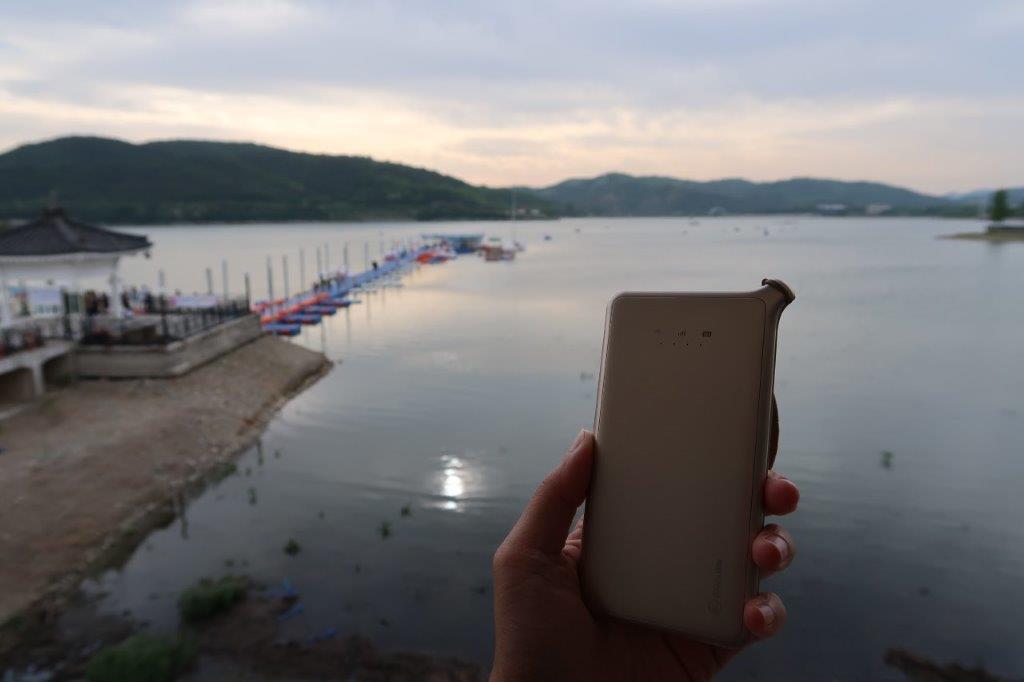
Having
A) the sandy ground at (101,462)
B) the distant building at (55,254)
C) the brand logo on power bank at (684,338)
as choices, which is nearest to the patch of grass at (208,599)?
the sandy ground at (101,462)

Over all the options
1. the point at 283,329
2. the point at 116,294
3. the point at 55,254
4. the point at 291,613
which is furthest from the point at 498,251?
the point at 291,613

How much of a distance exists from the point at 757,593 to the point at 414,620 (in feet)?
38.1

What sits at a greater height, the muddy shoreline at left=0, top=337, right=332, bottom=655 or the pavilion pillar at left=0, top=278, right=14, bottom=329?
the pavilion pillar at left=0, top=278, right=14, bottom=329

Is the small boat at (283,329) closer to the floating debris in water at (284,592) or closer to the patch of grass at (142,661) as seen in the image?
the floating debris in water at (284,592)

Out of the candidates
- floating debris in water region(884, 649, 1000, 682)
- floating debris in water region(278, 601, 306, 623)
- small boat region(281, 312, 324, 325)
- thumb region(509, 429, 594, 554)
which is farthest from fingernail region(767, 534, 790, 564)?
Answer: small boat region(281, 312, 324, 325)

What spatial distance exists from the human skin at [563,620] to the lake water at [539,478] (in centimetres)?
1026

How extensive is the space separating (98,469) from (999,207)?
138993mm

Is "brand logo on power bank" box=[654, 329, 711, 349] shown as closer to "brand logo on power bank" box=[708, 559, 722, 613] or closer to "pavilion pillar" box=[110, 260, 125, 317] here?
"brand logo on power bank" box=[708, 559, 722, 613]

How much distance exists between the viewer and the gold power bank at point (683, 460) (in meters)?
1.87

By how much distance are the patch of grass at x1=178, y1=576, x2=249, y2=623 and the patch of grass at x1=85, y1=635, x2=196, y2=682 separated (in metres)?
0.87

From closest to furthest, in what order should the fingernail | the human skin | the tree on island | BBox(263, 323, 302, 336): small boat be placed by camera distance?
the fingernail, the human skin, BBox(263, 323, 302, 336): small boat, the tree on island

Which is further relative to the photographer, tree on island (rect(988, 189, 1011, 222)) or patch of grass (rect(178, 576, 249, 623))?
tree on island (rect(988, 189, 1011, 222))

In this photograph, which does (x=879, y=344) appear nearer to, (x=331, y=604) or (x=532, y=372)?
(x=532, y=372)

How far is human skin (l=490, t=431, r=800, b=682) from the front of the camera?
6.44ft
